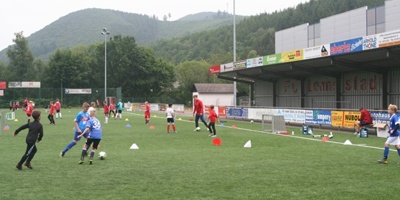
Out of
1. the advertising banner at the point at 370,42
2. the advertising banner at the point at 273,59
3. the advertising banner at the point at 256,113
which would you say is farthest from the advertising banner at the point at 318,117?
the advertising banner at the point at 273,59

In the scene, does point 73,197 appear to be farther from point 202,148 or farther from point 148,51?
point 148,51

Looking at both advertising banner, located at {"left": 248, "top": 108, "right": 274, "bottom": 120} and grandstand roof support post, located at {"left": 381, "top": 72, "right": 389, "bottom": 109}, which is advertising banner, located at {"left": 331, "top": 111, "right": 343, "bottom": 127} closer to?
grandstand roof support post, located at {"left": 381, "top": 72, "right": 389, "bottom": 109}

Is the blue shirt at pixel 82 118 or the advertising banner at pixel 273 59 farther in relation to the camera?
the advertising banner at pixel 273 59

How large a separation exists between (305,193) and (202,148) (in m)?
8.47

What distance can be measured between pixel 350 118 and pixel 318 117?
292 cm

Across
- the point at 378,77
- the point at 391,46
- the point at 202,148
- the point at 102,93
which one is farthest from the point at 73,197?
the point at 102,93

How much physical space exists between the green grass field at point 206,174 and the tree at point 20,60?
89.7 meters

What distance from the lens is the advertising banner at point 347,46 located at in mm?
24133

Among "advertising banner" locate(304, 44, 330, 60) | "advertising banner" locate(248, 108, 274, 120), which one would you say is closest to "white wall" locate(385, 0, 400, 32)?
"advertising banner" locate(304, 44, 330, 60)

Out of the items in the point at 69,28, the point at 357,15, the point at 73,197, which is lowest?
the point at 73,197

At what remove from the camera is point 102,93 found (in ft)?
276

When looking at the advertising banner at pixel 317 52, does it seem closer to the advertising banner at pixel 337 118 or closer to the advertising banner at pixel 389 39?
the advertising banner at pixel 337 118

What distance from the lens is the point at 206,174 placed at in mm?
10172

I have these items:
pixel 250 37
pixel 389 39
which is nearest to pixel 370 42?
pixel 389 39
